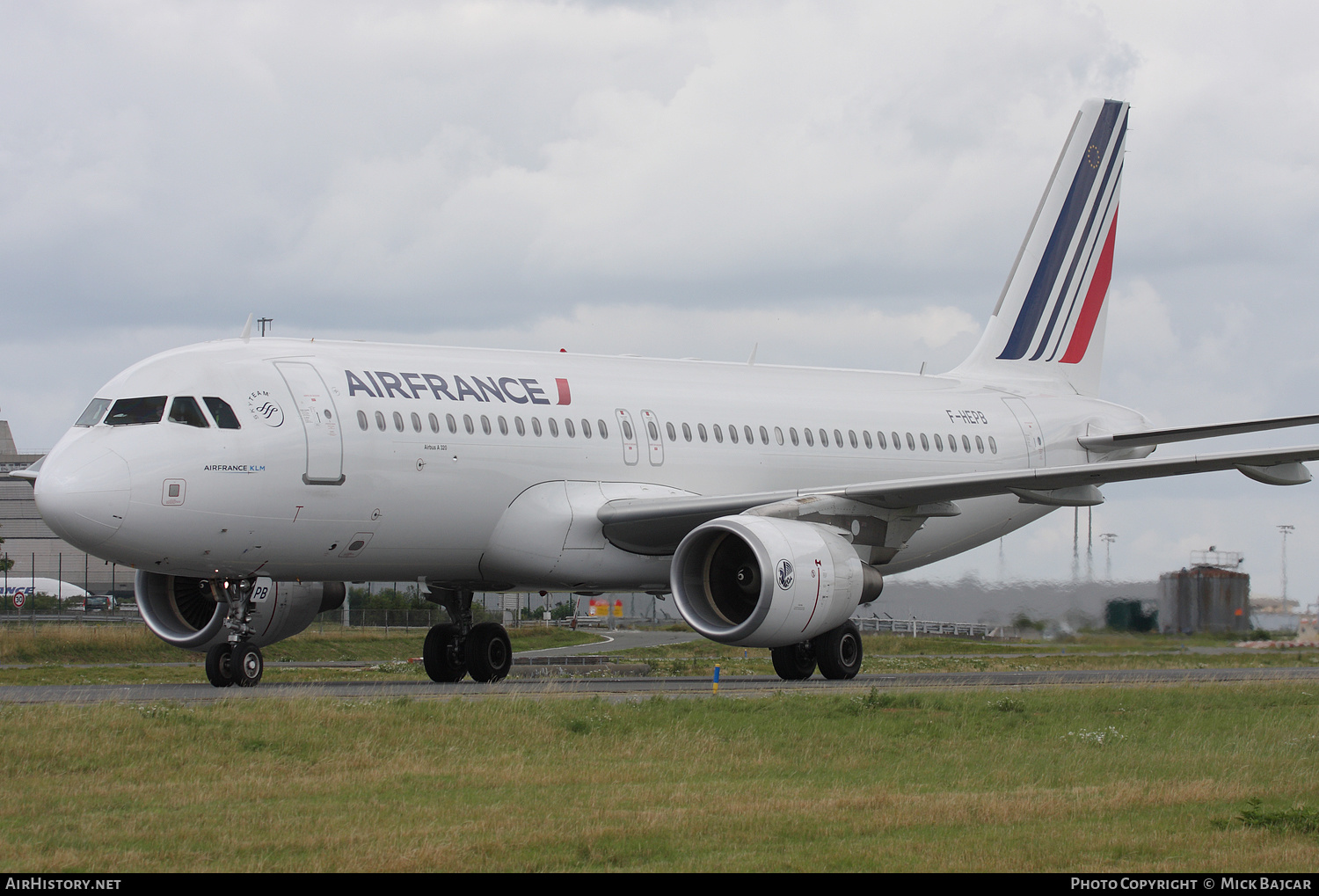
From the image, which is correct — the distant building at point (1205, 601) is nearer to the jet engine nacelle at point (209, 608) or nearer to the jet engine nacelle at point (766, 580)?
the jet engine nacelle at point (766, 580)

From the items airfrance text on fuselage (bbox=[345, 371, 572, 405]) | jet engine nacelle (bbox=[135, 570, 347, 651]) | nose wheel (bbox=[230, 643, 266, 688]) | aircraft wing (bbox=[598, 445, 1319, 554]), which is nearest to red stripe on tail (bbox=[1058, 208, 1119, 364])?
aircraft wing (bbox=[598, 445, 1319, 554])

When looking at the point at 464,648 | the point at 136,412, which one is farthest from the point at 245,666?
the point at 464,648

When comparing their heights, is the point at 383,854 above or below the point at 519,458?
below

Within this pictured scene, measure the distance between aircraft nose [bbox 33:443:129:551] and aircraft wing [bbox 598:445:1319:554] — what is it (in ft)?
22.1

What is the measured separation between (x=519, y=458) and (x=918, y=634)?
2322 centimetres

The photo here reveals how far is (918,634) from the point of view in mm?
42438

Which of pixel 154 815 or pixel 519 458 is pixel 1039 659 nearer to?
pixel 519 458

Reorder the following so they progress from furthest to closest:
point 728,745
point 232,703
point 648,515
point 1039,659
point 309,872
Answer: point 1039,659 < point 648,515 < point 232,703 < point 728,745 < point 309,872

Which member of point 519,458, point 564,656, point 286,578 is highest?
point 519,458

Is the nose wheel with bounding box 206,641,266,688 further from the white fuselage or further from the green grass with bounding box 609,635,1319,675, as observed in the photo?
the green grass with bounding box 609,635,1319,675

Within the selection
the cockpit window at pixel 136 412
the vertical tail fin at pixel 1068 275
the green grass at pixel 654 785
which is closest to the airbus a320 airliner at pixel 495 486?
the cockpit window at pixel 136 412

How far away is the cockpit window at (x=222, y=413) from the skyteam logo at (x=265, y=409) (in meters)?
0.24

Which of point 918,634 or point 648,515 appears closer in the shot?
point 648,515

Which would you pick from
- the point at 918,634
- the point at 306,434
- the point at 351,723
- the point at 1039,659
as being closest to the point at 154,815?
the point at 351,723
